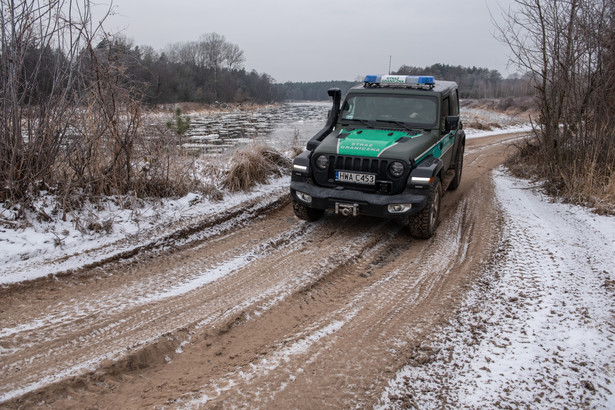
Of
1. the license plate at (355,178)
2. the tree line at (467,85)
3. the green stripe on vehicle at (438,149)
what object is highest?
the tree line at (467,85)

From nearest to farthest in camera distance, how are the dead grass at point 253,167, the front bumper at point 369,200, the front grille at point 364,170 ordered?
the front bumper at point 369,200 < the front grille at point 364,170 < the dead grass at point 253,167

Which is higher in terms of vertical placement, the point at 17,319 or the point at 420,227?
the point at 420,227

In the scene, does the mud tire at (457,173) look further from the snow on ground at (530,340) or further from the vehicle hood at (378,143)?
the snow on ground at (530,340)

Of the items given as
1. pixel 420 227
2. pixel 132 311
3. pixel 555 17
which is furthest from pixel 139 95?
pixel 555 17

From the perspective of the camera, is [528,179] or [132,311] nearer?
[132,311]

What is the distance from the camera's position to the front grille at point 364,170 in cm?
549

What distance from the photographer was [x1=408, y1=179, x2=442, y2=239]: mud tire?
5.58 m

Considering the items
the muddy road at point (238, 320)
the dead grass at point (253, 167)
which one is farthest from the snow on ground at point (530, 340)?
the dead grass at point (253, 167)

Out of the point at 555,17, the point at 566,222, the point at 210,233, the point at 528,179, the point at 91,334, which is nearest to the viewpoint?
the point at 91,334

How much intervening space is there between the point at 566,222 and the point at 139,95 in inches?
270

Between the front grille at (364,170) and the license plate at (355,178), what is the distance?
0.16 feet

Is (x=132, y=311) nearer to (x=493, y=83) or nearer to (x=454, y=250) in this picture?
(x=454, y=250)

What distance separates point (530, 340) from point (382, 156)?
2.85m

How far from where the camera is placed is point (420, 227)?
5.64 m
